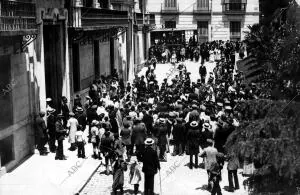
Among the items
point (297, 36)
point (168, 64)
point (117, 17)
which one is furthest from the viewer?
point (168, 64)

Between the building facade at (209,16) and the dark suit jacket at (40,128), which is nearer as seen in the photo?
the dark suit jacket at (40,128)

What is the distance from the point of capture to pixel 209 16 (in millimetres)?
58406

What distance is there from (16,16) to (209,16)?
44267 millimetres

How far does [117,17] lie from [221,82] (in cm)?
871

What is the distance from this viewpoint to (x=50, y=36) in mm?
22922

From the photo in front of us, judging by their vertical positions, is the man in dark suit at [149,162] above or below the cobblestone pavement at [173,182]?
above

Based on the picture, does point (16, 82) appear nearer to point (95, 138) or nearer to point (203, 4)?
point (95, 138)

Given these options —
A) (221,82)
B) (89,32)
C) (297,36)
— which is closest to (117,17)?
(89,32)

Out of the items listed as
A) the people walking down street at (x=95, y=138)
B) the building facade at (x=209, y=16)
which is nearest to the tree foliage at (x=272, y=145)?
the people walking down street at (x=95, y=138)

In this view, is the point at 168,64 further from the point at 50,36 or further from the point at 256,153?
the point at 256,153

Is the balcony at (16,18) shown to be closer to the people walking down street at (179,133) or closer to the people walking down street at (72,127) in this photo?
the people walking down street at (72,127)

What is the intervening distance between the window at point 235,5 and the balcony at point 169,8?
217 inches

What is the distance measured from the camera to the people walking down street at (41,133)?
1798 centimetres

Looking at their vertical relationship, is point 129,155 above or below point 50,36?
below
